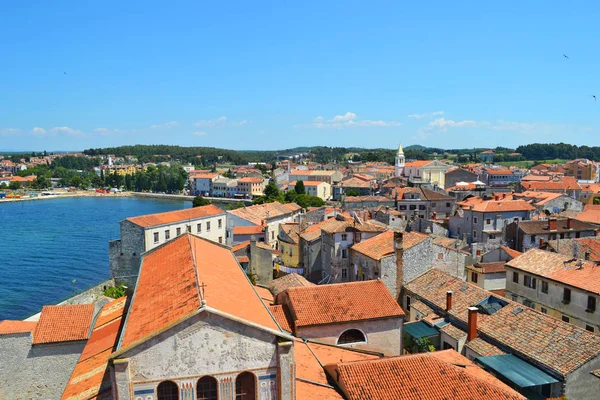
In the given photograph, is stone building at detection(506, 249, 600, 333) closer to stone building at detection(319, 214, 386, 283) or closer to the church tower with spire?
stone building at detection(319, 214, 386, 283)

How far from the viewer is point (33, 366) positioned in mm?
19484

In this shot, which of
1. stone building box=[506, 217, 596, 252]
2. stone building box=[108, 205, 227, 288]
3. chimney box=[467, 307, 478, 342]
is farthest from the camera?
stone building box=[506, 217, 596, 252]

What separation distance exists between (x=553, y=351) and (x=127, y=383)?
48.3 feet

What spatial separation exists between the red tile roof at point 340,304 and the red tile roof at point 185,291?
127 inches

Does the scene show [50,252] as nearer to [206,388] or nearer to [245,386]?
[206,388]

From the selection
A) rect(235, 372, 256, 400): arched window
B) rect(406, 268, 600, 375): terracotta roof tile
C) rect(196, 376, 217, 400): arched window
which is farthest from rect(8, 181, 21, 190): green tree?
rect(235, 372, 256, 400): arched window

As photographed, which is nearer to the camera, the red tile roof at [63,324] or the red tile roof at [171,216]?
the red tile roof at [63,324]

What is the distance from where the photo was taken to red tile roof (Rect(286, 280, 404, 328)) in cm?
1977

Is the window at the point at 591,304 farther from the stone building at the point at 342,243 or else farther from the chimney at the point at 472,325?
the stone building at the point at 342,243

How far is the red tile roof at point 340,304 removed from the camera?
19773 millimetres

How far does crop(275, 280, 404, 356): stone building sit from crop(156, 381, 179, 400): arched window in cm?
793

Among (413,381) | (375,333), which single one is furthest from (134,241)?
(413,381)

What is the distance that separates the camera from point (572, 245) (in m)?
33.1

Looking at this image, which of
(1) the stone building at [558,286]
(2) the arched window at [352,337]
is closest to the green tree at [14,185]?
(2) the arched window at [352,337]
